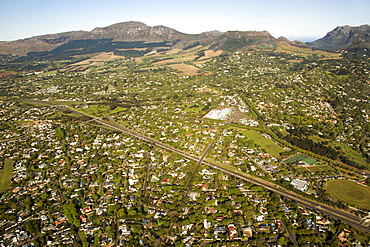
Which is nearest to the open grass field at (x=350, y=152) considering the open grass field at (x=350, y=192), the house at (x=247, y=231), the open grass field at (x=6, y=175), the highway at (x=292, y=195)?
the open grass field at (x=350, y=192)

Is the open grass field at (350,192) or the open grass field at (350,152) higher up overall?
the open grass field at (350,152)

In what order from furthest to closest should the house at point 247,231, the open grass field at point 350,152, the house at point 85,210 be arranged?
the open grass field at point 350,152
the house at point 85,210
the house at point 247,231

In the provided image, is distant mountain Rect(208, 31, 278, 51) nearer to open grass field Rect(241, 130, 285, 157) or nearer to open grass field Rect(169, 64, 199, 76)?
open grass field Rect(169, 64, 199, 76)

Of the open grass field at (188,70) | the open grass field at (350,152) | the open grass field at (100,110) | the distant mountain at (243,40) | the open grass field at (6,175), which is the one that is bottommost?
the open grass field at (6,175)

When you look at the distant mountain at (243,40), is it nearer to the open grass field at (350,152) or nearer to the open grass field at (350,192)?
the open grass field at (350,152)

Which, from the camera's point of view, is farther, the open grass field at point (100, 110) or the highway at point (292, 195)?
the open grass field at point (100, 110)

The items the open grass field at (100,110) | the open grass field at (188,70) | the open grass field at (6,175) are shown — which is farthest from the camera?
the open grass field at (188,70)

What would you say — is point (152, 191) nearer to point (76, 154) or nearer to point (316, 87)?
point (76, 154)
